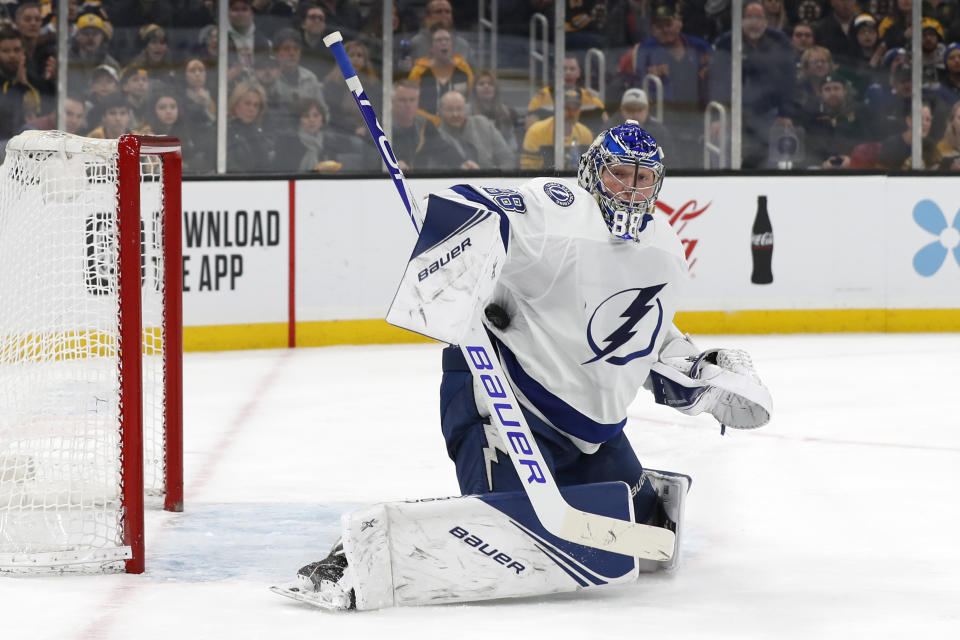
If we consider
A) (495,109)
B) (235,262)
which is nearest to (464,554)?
(235,262)

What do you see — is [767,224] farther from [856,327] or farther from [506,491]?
[506,491]

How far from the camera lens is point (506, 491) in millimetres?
2768

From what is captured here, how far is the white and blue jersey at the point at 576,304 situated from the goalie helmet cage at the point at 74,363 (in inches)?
29.6

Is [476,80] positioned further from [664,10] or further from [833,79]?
[833,79]

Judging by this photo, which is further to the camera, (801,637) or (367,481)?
(367,481)

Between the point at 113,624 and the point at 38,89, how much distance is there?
14.8ft

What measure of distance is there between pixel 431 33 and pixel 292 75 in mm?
754

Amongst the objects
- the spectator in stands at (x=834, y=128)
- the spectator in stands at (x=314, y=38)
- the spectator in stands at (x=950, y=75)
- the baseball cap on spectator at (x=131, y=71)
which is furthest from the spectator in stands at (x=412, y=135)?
the spectator in stands at (x=950, y=75)

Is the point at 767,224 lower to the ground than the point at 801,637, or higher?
higher

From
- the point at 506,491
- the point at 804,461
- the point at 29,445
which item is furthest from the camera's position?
the point at 804,461

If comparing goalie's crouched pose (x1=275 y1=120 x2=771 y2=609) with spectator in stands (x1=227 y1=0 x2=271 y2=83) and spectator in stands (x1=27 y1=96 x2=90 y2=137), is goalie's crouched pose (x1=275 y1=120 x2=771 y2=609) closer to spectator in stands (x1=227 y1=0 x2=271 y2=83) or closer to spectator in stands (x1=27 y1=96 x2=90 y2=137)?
spectator in stands (x1=27 y1=96 x2=90 y2=137)

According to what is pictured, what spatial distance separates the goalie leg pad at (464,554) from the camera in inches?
101

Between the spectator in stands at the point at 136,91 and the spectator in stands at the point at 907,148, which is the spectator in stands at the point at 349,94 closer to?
the spectator in stands at the point at 136,91

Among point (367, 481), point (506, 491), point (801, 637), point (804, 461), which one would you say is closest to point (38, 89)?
point (367, 481)
